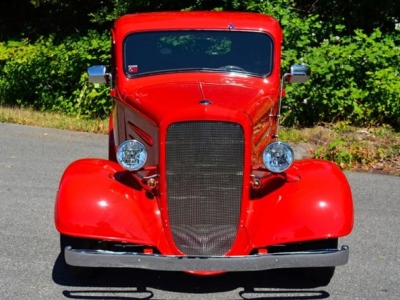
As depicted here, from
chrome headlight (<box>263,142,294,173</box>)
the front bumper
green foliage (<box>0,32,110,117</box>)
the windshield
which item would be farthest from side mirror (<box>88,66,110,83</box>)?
green foliage (<box>0,32,110,117</box>)

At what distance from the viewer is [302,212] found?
538cm

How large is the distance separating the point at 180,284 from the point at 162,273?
24 cm

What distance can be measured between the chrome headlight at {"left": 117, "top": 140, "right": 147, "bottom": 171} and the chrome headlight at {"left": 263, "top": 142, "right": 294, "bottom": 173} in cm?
84

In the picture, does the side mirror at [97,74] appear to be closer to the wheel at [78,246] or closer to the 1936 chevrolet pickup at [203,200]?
the 1936 chevrolet pickup at [203,200]

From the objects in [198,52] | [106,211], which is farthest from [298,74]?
[106,211]

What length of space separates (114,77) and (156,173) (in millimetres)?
1777

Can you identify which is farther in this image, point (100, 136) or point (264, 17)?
point (100, 136)

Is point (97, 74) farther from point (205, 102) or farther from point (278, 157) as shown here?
point (278, 157)

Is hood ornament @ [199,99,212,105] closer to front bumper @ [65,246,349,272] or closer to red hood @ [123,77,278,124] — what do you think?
red hood @ [123,77,278,124]

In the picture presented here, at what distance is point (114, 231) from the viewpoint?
530 cm

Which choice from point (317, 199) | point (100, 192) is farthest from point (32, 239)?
point (317, 199)

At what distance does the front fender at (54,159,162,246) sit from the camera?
5305 millimetres

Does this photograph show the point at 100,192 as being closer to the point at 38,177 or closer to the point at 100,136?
the point at 38,177

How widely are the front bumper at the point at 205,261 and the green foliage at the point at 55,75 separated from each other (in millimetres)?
7628
